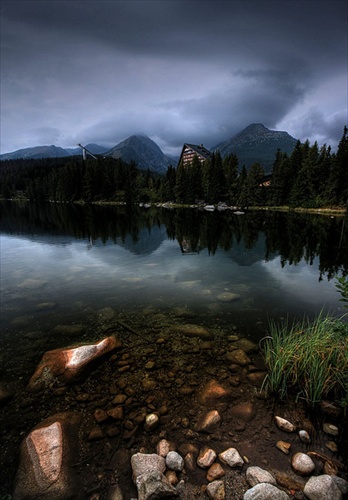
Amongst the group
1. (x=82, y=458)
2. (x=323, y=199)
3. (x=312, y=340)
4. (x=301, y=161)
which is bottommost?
(x=82, y=458)

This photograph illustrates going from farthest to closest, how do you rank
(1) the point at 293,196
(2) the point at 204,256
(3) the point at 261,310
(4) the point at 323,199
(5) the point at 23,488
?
(1) the point at 293,196 < (4) the point at 323,199 < (2) the point at 204,256 < (3) the point at 261,310 < (5) the point at 23,488

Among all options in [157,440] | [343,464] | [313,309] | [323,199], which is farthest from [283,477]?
[323,199]

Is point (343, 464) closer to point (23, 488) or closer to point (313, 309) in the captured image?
point (23, 488)

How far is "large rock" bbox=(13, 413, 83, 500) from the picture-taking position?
438 cm

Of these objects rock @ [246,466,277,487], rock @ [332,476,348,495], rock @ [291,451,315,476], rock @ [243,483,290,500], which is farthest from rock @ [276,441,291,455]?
rock @ [243,483,290,500]

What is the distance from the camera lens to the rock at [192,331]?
9.81m

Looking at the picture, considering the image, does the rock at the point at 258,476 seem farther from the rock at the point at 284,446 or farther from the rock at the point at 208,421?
the rock at the point at 208,421

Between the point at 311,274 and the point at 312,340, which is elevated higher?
the point at 312,340

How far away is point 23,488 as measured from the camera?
4.43 meters

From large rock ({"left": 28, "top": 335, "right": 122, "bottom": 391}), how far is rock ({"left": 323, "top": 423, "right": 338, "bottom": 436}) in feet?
21.3

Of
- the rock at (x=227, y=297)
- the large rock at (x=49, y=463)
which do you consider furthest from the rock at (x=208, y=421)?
the rock at (x=227, y=297)

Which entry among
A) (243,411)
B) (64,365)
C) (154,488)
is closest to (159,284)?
(64,365)

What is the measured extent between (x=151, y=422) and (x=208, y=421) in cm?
138

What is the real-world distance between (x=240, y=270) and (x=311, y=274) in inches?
208
